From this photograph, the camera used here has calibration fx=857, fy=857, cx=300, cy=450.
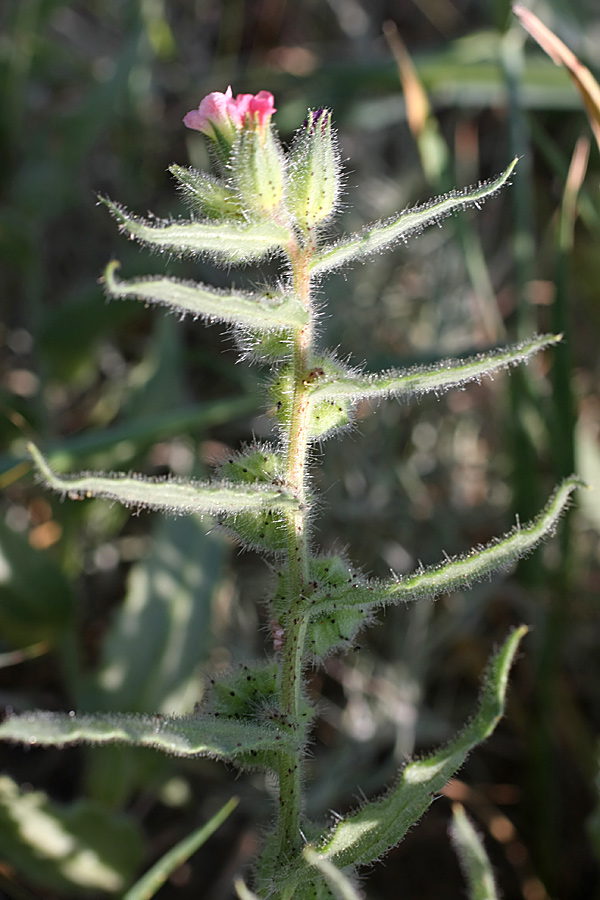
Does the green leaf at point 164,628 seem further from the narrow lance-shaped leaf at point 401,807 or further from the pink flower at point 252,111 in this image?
the pink flower at point 252,111

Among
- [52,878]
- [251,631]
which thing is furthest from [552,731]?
[52,878]

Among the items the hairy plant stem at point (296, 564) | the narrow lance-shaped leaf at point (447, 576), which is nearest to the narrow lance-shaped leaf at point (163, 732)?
the hairy plant stem at point (296, 564)

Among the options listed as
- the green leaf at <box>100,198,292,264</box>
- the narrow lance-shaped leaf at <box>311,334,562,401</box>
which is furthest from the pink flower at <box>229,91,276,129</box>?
the narrow lance-shaped leaf at <box>311,334,562,401</box>

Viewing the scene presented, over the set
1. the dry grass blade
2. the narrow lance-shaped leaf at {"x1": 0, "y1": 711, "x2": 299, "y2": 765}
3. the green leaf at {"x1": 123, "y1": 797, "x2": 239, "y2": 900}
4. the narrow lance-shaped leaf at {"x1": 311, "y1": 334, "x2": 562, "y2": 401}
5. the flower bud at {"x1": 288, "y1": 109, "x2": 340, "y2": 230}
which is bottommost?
the green leaf at {"x1": 123, "y1": 797, "x2": 239, "y2": 900}

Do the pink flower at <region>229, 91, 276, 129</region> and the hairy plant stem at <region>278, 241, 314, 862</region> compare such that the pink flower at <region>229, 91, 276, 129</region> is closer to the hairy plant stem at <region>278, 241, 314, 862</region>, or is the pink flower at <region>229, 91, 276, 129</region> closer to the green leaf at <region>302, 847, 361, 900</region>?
the hairy plant stem at <region>278, 241, 314, 862</region>

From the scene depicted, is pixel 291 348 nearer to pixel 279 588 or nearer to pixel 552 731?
pixel 279 588

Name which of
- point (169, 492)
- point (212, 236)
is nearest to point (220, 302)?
point (212, 236)
